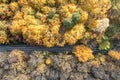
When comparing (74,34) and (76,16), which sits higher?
(76,16)

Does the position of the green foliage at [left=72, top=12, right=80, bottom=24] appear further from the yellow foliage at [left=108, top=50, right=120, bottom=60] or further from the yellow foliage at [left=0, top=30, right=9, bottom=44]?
the yellow foliage at [left=0, top=30, right=9, bottom=44]

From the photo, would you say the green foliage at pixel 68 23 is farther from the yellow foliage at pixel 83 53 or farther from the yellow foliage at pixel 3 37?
the yellow foliage at pixel 3 37

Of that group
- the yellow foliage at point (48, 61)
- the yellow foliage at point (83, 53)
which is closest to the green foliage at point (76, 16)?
the yellow foliage at point (83, 53)

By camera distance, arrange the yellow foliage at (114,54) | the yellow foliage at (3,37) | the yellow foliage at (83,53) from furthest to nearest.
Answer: the yellow foliage at (114,54)
the yellow foliage at (83,53)
the yellow foliage at (3,37)

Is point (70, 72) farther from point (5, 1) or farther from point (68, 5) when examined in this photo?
point (5, 1)

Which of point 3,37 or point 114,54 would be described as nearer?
point 3,37

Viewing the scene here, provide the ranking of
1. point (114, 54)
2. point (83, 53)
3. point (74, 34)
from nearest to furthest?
1. point (74, 34)
2. point (83, 53)
3. point (114, 54)

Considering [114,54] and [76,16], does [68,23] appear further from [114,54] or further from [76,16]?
[114,54]

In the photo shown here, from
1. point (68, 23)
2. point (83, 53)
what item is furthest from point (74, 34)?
point (83, 53)

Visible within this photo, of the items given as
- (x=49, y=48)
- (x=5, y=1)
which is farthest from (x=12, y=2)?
(x=49, y=48)
